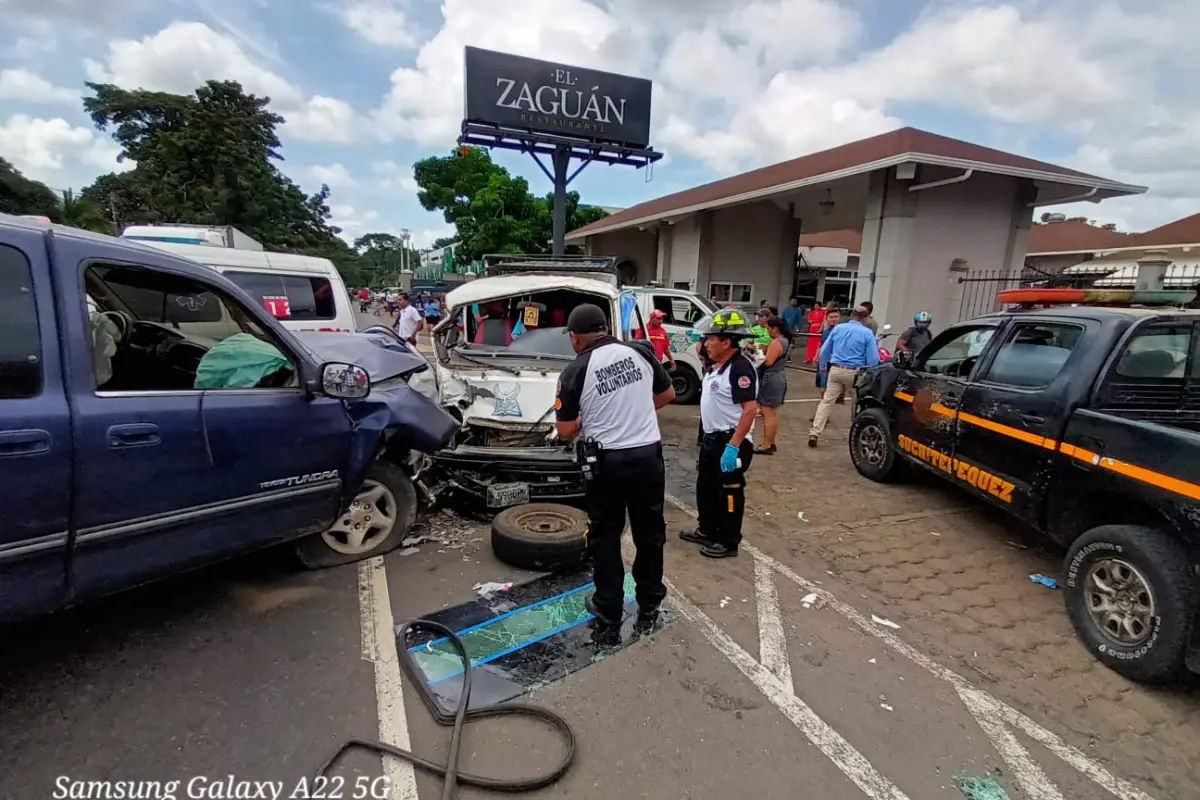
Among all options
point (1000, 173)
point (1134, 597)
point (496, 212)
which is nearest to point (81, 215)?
point (496, 212)

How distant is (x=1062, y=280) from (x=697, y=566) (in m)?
11.8

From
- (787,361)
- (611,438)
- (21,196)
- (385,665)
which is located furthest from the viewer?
(21,196)

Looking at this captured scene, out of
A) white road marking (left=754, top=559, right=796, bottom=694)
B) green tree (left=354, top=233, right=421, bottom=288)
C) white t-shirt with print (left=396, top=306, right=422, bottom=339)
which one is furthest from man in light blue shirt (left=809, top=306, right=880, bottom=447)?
green tree (left=354, top=233, right=421, bottom=288)

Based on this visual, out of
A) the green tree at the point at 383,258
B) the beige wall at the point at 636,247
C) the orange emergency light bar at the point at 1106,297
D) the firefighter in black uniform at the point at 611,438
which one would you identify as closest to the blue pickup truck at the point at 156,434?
the firefighter in black uniform at the point at 611,438

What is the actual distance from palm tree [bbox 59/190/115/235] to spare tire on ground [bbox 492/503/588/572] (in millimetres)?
30378

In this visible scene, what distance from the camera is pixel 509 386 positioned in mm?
4680

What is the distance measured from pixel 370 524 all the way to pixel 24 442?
6.13 ft

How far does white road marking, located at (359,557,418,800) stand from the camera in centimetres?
224

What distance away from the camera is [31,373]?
7.48 ft

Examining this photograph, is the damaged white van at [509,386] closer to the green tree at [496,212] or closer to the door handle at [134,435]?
the door handle at [134,435]

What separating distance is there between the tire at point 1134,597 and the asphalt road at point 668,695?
0.15 m

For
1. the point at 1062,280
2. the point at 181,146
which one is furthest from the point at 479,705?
the point at 181,146

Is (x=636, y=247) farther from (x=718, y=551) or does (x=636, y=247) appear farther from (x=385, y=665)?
(x=385, y=665)

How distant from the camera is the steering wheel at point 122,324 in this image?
3.27m
